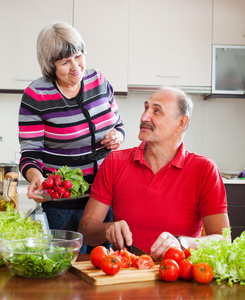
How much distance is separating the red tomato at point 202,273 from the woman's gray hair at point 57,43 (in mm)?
1188

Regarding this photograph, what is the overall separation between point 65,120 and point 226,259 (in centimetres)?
112

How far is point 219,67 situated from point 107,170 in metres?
2.16

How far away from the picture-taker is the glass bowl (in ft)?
3.77

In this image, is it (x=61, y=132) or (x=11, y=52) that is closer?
(x=61, y=132)

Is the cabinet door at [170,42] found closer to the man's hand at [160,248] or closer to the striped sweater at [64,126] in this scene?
the striped sweater at [64,126]

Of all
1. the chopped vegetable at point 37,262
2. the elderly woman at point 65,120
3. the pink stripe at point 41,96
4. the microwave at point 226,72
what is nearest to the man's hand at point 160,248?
the chopped vegetable at point 37,262

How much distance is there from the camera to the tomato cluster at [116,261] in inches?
45.6

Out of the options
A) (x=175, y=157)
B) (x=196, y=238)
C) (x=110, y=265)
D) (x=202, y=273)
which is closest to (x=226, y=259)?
(x=202, y=273)

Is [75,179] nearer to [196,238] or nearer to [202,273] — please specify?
[196,238]

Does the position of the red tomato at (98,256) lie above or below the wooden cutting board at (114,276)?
above

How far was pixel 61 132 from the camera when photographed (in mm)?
2066

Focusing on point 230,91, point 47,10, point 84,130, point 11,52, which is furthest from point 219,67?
point 84,130

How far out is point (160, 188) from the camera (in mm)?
1855

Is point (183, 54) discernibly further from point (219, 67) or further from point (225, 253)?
point (225, 253)
